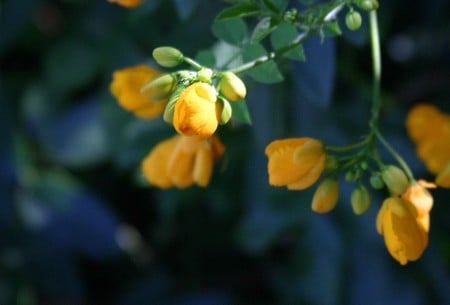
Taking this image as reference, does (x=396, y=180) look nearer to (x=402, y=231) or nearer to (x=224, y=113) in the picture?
(x=402, y=231)

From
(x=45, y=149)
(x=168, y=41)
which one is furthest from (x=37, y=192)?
(x=168, y=41)

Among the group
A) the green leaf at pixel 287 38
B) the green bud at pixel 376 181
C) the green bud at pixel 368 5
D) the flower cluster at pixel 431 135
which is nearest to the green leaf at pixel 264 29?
the green leaf at pixel 287 38

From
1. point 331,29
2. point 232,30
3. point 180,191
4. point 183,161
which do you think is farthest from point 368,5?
point 180,191

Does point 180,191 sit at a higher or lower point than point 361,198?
higher

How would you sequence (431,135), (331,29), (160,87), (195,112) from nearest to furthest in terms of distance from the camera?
(195,112) → (160,87) → (331,29) → (431,135)

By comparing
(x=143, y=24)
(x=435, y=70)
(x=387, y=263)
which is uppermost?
(x=143, y=24)

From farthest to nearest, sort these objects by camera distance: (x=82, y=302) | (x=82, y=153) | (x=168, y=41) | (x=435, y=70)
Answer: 1. (x=82, y=302)
2. (x=82, y=153)
3. (x=435, y=70)
4. (x=168, y=41)

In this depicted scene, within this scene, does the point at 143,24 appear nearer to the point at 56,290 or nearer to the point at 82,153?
the point at 82,153

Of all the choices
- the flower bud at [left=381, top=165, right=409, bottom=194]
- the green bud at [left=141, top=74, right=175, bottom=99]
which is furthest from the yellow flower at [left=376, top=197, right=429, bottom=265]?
the green bud at [left=141, top=74, right=175, bottom=99]
